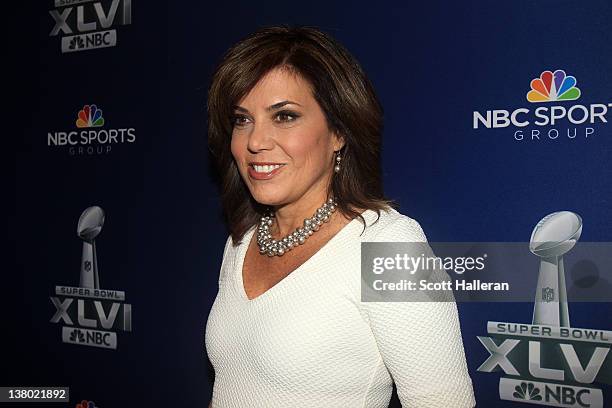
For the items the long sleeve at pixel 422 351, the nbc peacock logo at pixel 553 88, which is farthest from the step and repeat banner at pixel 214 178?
the long sleeve at pixel 422 351

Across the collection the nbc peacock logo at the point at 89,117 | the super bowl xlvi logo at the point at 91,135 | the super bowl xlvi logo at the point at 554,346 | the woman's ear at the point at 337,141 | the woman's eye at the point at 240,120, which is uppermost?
the nbc peacock logo at the point at 89,117

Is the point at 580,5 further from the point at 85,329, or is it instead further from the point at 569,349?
the point at 85,329

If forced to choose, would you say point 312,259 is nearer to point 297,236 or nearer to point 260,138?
point 297,236

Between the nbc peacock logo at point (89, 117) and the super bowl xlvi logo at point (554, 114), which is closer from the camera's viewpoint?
the super bowl xlvi logo at point (554, 114)

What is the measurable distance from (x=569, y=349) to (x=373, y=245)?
0.52 metres

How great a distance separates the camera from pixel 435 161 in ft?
4.75

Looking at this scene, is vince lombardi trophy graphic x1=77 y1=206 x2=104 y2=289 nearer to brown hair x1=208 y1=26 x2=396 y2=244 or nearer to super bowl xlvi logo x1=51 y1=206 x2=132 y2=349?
super bowl xlvi logo x1=51 y1=206 x2=132 y2=349

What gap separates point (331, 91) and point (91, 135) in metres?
1.05

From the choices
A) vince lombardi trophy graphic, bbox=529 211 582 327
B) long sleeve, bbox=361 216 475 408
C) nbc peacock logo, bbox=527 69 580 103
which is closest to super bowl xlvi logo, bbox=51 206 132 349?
long sleeve, bbox=361 216 475 408

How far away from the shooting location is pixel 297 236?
4.26 feet

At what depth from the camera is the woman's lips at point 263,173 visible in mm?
1233

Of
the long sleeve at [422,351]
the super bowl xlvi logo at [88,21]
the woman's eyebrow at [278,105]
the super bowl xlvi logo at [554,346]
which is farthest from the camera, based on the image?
the super bowl xlvi logo at [88,21]

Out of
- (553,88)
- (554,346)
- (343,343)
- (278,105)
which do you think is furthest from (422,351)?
(553,88)

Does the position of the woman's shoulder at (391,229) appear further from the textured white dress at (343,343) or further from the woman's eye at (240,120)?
the woman's eye at (240,120)
